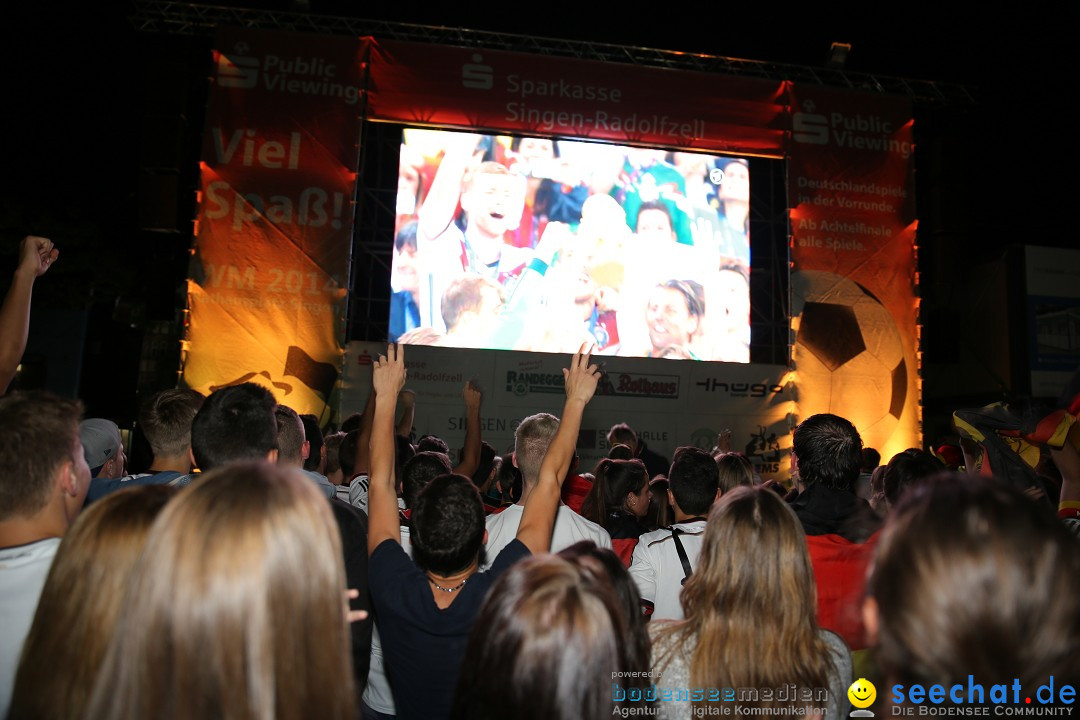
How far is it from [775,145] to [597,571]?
10.7 m

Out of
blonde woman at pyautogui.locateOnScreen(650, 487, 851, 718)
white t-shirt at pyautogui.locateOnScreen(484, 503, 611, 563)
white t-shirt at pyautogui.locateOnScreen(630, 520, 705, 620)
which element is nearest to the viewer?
blonde woman at pyautogui.locateOnScreen(650, 487, 851, 718)

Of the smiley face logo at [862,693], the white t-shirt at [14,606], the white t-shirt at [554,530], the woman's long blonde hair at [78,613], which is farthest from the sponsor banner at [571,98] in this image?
the woman's long blonde hair at [78,613]

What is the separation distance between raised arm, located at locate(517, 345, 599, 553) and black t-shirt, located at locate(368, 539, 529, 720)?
0.15m

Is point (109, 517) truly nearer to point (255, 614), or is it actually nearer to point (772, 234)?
point (255, 614)

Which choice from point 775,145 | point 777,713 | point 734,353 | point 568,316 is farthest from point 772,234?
point 777,713

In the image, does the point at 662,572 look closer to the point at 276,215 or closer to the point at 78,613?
the point at 78,613

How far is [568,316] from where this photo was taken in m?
9.91

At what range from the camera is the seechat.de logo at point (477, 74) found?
10297 millimetres

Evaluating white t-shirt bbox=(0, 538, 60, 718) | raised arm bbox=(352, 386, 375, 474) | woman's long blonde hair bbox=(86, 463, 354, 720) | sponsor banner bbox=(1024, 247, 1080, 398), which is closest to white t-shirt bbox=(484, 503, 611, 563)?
raised arm bbox=(352, 386, 375, 474)

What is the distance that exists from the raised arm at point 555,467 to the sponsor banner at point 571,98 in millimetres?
8388

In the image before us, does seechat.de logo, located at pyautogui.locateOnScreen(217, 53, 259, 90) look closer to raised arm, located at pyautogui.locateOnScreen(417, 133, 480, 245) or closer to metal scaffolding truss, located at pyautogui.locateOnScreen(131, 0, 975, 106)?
metal scaffolding truss, located at pyautogui.locateOnScreen(131, 0, 975, 106)

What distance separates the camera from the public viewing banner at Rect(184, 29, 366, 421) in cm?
937

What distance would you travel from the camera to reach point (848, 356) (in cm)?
1047

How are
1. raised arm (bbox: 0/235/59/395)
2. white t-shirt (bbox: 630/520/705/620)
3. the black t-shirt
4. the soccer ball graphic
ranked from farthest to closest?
1. the soccer ball graphic
2. white t-shirt (bbox: 630/520/705/620)
3. raised arm (bbox: 0/235/59/395)
4. the black t-shirt
